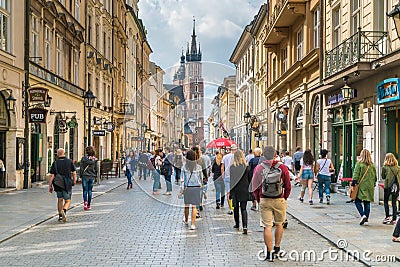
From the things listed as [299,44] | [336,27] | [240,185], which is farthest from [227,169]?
[299,44]

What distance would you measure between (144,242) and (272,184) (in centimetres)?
279

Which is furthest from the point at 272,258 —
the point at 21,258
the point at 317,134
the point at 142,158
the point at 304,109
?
the point at 142,158

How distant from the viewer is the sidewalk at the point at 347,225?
8.80 m

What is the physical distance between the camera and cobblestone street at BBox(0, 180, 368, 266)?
7840 mm

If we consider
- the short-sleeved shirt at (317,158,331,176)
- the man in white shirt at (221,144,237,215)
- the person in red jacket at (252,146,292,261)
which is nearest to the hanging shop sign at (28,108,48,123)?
the man in white shirt at (221,144,237,215)

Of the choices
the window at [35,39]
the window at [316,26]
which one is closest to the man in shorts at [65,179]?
the window at [35,39]

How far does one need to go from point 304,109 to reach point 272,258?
1830 cm

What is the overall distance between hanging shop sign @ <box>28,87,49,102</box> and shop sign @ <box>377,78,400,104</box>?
12201 millimetres

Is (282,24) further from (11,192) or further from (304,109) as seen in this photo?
(11,192)

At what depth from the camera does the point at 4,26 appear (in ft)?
62.1

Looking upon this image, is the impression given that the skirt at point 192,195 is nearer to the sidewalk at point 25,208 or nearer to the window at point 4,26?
the sidewalk at point 25,208

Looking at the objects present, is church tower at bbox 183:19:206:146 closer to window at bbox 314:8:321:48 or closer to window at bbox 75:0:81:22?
window at bbox 314:8:321:48

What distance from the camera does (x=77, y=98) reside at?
96.4ft

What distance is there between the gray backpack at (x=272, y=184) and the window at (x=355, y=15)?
11209 millimetres
